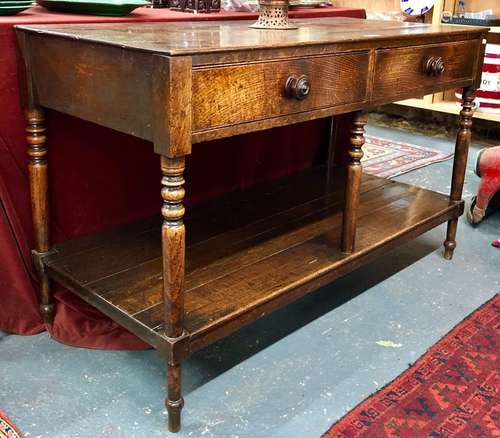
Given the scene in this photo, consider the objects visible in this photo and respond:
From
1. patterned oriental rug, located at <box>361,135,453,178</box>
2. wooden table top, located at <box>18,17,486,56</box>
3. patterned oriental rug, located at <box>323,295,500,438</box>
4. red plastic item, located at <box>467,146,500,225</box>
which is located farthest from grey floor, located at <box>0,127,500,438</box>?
patterned oriental rug, located at <box>361,135,453,178</box>

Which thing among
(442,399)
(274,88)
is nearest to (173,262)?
(274,88)

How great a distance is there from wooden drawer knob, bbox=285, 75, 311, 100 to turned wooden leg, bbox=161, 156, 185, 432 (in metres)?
0.29

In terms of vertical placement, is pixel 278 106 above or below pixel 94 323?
above

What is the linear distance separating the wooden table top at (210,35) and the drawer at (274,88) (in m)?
0.04

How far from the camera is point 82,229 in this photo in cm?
170

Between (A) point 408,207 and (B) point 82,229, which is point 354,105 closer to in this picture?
(A) point 408,207

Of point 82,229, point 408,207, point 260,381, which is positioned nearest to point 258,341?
point 260,381

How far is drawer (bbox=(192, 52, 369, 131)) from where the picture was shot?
1.12 metres

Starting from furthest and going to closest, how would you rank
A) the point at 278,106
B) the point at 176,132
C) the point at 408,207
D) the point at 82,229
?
the point at 408,207 → the point at 82,229 → the point at 278,106 → the point at 176,132

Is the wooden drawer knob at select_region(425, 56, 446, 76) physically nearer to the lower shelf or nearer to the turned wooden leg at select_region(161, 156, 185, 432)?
the lower shelf

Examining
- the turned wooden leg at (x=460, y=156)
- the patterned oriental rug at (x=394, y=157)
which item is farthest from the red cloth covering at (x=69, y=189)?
the patterned oriental rug at (x=394, y=157)

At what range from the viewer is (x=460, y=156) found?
2.03 m

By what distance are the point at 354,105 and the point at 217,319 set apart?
59 centimetres

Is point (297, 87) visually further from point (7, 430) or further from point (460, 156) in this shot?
point (460, 156)
